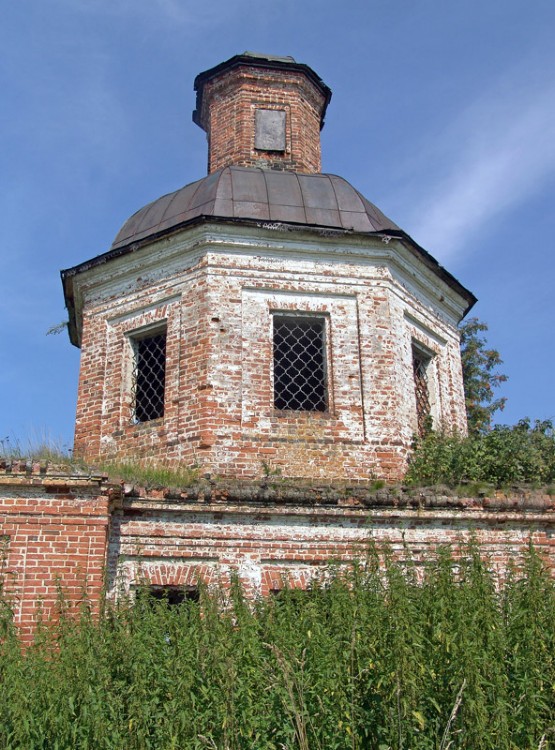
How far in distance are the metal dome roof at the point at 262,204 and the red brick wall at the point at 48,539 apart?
174 inches

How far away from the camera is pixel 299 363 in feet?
36.2

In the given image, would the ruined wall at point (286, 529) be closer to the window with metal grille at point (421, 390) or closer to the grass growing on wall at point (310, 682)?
the window with metal grille at point (421, 390)

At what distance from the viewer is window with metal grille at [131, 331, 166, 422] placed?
11.0 m

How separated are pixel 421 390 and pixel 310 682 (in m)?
7.03

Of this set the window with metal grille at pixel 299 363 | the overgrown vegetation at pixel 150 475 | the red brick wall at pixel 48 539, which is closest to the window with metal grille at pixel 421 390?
the window with metal grille at pixel 299 363

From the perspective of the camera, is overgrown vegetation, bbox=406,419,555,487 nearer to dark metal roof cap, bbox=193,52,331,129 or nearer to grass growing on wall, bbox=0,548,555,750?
grass growing on wall, bbox=0,548,555,750

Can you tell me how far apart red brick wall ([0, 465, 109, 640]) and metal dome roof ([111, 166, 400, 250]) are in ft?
14.5

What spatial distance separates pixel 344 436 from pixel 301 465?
28.1 inches

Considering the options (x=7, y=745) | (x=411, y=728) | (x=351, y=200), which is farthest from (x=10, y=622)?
(x=351, y=200)

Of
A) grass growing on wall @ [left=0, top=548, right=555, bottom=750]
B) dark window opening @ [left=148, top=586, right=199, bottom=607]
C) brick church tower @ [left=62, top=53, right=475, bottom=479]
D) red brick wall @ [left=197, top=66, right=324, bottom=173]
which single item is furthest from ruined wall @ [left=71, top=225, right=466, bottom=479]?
grass growing on wall @ [left=0, top=548, right=555, bottom=750]

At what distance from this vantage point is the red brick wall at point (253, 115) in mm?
13836

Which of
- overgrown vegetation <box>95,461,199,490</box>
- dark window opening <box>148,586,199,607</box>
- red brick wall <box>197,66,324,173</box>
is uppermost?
red brick wall <box>197,66,324,173</box>

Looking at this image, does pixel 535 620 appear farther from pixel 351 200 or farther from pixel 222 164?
pixel 222 164

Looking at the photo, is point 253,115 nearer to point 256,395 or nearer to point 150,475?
point 256,395
